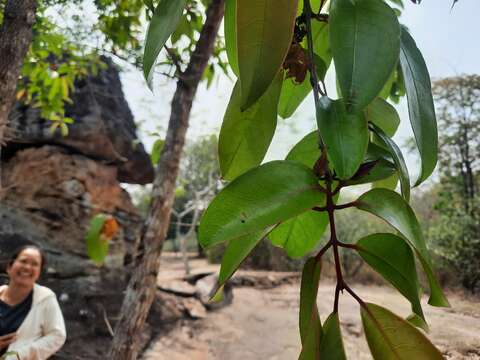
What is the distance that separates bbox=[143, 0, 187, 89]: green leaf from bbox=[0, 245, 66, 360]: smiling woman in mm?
1512

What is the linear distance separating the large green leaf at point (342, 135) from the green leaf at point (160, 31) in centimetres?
13

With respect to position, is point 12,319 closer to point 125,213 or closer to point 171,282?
point 125,213

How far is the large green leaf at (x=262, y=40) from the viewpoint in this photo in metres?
0.24

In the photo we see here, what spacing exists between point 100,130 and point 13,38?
3.17 m

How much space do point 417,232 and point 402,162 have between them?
0.06 meters

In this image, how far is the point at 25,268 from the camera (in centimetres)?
155

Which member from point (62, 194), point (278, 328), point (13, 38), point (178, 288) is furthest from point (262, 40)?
point (178, 288)

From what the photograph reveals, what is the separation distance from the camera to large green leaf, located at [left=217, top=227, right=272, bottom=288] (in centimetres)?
27

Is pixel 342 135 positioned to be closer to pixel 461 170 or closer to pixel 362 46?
pixel 362 46

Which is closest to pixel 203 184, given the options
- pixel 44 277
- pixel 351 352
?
pixel 44 277

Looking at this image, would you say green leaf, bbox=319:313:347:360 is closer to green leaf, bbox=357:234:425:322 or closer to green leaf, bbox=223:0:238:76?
green leaf, bbox=357:234:425:322

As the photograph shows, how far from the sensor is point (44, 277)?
2863 millimetres

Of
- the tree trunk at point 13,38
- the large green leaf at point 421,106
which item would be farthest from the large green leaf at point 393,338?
the tree trunk at point 13,38

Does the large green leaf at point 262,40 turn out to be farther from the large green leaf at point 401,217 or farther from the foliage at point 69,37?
the foliage at point 69,37
